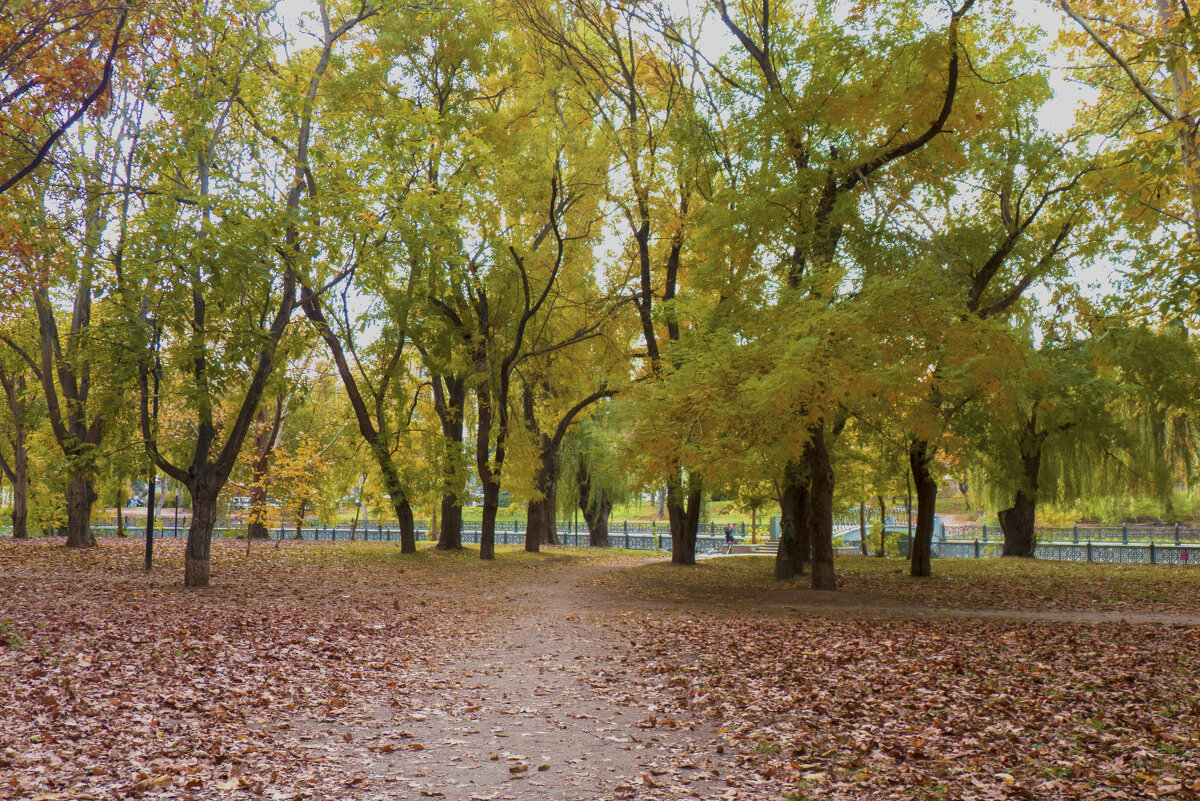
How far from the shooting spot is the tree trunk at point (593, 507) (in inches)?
1226

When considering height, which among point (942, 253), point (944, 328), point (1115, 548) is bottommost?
point (1115, 548)

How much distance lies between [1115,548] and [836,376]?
1932cm

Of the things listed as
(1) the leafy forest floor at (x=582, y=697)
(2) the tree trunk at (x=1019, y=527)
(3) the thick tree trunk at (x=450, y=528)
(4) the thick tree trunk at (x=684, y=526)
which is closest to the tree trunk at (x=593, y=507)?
(3) the thick tree trunk at (x=450, y=528)

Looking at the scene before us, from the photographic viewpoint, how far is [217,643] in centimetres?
808

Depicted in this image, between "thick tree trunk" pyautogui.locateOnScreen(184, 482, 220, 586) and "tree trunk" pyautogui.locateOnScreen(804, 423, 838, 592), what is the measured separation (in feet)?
32.3

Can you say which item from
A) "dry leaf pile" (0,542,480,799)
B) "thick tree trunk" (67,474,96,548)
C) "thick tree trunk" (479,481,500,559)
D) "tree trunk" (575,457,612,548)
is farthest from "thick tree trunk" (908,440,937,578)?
"thick tree trunk" (67,474,96,548)

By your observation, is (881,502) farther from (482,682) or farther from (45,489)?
(45,489)

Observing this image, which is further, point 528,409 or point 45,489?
point 45,489

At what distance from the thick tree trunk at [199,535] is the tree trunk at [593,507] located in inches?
745

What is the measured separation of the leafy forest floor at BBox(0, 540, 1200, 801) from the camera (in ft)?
15.3

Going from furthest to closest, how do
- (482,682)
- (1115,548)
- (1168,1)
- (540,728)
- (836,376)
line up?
(1115,548)
(1168,1)
(836,376)
(482,682)
(540,728)

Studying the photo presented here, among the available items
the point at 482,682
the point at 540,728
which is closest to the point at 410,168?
the point at 482,682

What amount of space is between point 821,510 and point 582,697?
27.6 ft

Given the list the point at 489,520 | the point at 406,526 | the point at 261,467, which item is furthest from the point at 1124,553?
the point at 261,467
